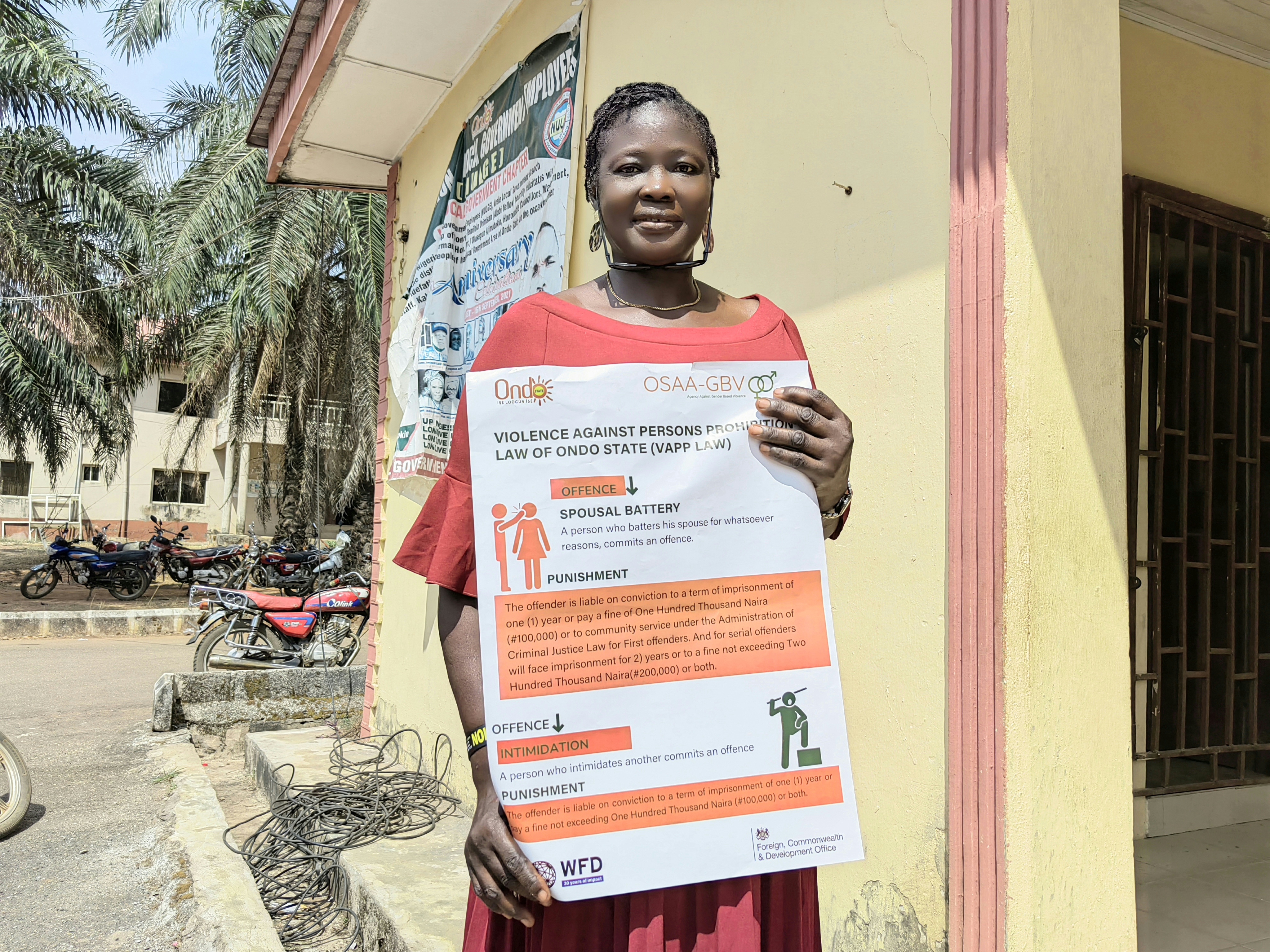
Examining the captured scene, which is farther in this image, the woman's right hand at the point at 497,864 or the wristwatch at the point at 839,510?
the wristwatch at the point at 839,510

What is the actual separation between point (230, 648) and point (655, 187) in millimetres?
7750

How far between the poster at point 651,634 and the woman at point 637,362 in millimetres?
59

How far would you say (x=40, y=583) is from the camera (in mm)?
14227

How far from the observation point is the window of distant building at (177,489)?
96.2 ft

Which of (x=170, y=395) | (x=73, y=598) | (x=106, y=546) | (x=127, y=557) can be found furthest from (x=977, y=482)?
(x=170, y=395)

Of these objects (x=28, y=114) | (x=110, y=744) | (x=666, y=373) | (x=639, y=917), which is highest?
(x=28, y=114)

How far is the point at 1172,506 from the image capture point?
4.11m

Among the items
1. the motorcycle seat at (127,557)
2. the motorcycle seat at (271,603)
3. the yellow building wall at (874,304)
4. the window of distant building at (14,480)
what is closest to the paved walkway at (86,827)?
the motorcycle seat at (271,603)

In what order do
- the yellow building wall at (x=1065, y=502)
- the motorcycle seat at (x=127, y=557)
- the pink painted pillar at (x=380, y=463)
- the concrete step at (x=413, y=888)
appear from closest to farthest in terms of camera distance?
the yellow building wall at (x=1065, y=502), the concrete step at (x=413, y=888), the pink painted pillar at (x=380, y=463), the motorcycle seat at (x=127, y=557)

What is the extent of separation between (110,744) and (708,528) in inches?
254

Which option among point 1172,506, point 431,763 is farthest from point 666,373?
point 431,763

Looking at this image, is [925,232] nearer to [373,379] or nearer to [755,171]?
[755,171]

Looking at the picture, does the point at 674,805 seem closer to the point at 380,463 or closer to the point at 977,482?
the point at 977,482

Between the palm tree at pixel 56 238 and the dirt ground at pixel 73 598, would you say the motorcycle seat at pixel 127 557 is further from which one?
the palm tree at pixel 56 238
